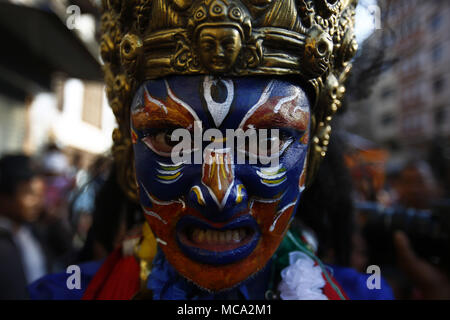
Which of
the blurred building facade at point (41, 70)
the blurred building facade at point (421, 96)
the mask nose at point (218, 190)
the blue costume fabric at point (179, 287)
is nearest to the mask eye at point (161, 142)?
the mask nose at point (218, 190)

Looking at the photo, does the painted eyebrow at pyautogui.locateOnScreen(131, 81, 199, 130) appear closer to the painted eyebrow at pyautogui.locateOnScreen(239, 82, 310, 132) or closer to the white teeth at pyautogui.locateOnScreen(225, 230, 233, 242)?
the painted eyebrow at pyautogui.locateOnScreen(239, 82, 310, 132)

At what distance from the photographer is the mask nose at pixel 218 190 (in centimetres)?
98

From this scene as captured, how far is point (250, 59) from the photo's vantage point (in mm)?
1032

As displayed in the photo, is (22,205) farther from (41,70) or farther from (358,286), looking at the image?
(41,70)

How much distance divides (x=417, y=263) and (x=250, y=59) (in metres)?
1.71

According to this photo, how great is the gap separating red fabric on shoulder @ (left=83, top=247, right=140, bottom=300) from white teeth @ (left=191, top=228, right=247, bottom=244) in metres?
0.47

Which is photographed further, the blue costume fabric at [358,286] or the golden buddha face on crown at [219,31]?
the blue costume fabric at [358,286]

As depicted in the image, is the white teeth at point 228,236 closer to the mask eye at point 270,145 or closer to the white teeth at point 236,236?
the white teeth at point 236,236

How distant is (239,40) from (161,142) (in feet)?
1.38

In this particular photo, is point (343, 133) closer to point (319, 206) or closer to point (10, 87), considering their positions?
point (319, 206)

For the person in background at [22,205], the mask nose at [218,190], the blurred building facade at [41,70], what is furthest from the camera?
the blurred building facade at [41,70]

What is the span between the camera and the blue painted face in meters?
1.02

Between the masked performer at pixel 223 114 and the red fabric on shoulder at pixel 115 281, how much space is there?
348 millimetres

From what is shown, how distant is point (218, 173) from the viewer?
0.99 metres
